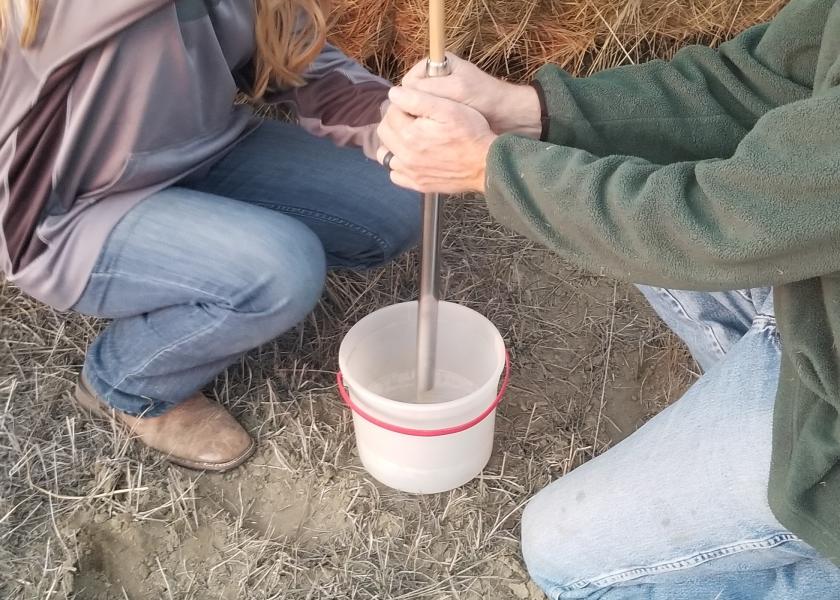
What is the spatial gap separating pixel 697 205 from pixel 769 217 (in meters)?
0.07

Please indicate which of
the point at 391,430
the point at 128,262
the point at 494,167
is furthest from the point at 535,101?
the point at 128,262

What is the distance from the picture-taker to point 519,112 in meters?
1.05

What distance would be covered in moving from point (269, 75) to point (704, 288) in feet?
2.57

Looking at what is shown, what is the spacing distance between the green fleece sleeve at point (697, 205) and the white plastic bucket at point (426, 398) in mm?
369

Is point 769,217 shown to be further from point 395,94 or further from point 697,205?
point 395,94

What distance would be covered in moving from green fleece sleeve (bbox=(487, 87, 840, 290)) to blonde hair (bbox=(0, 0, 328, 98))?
1.62ft

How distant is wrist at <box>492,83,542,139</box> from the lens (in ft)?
3.42

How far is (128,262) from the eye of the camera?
1144mm

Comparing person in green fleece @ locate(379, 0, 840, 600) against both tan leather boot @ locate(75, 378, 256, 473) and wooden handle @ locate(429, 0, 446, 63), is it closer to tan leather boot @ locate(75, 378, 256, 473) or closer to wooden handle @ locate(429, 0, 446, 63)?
wooden handle @ locate(429, 0, 446, 63)

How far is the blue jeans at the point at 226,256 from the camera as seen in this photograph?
116 cm

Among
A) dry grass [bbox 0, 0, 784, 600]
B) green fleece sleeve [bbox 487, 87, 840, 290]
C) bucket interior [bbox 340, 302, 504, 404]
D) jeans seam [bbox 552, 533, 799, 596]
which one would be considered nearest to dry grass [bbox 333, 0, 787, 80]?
dry grass [bbox 0, 0, 784, 600]

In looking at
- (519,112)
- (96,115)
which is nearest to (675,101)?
(519,112)

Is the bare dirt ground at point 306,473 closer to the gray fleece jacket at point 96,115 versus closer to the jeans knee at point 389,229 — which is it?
the jeans knee at point 389,229

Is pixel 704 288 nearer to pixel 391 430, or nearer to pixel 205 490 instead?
pixel 391 430
